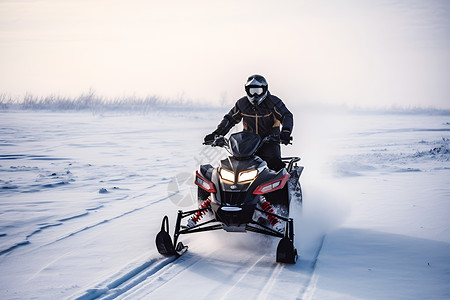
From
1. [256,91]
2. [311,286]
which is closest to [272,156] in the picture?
[256,91]

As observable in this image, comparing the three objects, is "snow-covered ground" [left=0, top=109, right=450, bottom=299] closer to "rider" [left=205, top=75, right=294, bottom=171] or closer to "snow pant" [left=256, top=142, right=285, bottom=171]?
"snow pant" [left=256, top=142, right=285, bottom=171]

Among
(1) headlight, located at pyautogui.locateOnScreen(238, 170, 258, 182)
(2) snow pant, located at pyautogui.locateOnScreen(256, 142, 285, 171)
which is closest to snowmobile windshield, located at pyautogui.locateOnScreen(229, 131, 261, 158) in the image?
(1) headlight, located at pyautogui.locateOnScreen(238, 170, 258, 182)

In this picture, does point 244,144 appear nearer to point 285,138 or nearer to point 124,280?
point 285,138

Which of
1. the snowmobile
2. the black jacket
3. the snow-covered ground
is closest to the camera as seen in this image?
the snow-covered ground

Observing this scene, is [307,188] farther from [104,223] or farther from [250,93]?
[104,223]

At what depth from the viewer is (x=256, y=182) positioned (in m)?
4.67

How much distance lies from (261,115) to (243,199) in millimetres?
1904

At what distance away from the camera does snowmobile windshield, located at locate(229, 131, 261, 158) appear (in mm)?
4867

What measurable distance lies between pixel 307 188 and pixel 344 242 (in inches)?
158

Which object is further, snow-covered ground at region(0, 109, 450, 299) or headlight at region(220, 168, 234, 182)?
headlight at region(220, 168, 234, 182)

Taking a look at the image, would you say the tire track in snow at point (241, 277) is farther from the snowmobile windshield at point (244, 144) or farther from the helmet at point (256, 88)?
the helmet at point (256, 88)

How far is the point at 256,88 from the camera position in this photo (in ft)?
19.1

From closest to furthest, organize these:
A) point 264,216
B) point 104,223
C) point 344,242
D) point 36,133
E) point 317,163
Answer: point 264,216 < point 344,242 < point 104,223 < point 317,163 < point 36,133

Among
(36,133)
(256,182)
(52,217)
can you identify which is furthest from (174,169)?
(36,133)
